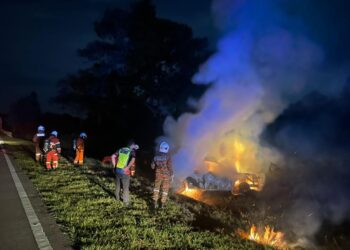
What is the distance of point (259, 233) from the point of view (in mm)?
10438

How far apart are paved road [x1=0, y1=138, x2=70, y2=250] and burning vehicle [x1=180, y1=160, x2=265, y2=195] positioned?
23.8ft

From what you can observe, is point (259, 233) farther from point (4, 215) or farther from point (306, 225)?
point (4, 215)

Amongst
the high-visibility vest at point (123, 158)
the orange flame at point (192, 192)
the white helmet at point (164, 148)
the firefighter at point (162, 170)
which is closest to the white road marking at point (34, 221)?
the high-visibility vest at point (123, 158)

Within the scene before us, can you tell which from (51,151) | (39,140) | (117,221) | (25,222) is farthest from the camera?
(39,140)

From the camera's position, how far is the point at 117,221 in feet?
25.5

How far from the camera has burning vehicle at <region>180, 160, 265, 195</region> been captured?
15.7 m

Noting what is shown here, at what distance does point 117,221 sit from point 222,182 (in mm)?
9114

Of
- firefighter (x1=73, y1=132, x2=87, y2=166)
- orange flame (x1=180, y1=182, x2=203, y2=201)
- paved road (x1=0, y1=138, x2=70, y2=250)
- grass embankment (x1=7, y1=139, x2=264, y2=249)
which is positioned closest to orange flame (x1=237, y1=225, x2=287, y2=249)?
grass embankment (x1=7, y1=139, x2=264, y2=249)

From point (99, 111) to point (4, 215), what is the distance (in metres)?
27.4

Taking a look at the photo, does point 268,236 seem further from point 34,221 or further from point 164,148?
point 34,221

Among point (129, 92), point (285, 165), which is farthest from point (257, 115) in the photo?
point (129, 92)

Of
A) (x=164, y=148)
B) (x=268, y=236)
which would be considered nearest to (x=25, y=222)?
(x=164, y=148)

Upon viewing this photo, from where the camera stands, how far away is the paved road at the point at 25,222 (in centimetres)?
619

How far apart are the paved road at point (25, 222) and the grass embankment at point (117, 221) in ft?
0.74
